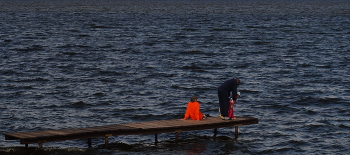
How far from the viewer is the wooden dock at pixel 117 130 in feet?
77.0

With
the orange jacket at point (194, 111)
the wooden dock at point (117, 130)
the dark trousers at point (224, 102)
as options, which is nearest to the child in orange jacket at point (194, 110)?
the orange jacket at point (194, 111)

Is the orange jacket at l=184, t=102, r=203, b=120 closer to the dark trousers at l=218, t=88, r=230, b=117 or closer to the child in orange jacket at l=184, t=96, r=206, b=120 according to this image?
the child in orange jacket at l=184, t=96, r=206, b=120

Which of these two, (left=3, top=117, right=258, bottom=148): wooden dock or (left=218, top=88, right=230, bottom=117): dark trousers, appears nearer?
(left=3, top=117, right=258, bottom=148): wooden dock

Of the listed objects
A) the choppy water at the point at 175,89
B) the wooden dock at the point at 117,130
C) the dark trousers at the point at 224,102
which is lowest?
the choppy water at the point at 175,89

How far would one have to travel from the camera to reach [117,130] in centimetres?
2488

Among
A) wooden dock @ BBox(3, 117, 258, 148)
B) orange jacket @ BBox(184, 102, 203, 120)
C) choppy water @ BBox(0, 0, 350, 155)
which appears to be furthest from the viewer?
choppy water @ BBox(0, 0, 350, 155)

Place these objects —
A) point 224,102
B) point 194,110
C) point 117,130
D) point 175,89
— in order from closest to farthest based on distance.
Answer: point 117,130 < point 194,110 < point 224,102 < point 175,89

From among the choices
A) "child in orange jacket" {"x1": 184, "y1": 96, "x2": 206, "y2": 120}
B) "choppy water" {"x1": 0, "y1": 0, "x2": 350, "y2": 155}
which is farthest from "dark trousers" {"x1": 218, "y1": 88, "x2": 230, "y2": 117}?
"choppy water" {"x1": 0, "y1": 0, "x2": 350, "y2": 155}

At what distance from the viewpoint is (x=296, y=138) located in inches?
1136

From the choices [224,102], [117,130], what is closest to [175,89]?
[224,102]

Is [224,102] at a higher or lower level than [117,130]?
higher

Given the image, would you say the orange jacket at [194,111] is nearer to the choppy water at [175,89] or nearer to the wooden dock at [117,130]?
the wooden dock at [117,130]

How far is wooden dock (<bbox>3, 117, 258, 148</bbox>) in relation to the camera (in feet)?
77.0

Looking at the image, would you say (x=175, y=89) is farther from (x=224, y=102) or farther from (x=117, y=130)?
(x=117, y=130)
